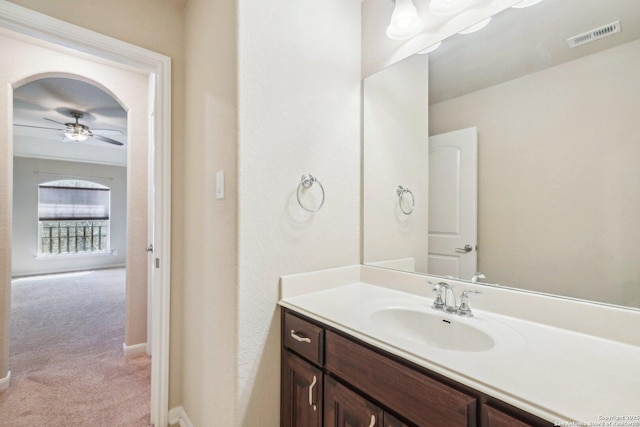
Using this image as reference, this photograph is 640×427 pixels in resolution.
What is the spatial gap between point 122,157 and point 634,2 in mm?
7822

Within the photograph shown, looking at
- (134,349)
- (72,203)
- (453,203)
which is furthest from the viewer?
(72,203)

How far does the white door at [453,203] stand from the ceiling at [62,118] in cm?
362

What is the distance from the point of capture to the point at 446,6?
1.23m

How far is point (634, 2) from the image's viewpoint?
2.82 feet

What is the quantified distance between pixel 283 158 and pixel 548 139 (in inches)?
40.8

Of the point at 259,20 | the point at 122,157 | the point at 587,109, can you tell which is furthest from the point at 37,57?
the point at 122,157

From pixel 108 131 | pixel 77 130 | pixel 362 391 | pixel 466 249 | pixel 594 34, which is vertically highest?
pixel 108 131

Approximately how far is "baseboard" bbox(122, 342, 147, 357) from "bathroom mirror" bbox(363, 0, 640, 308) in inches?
93.9

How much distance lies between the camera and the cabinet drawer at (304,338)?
1.04 m

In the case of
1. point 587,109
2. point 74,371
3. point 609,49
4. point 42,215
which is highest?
point 609,49

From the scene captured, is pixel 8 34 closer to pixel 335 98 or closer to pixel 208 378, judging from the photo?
pixel 335 98

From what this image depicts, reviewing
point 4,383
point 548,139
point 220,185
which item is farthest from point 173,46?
point 4,383

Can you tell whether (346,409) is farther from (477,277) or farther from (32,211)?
(32,211)

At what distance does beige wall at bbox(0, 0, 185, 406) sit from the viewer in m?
1.46
